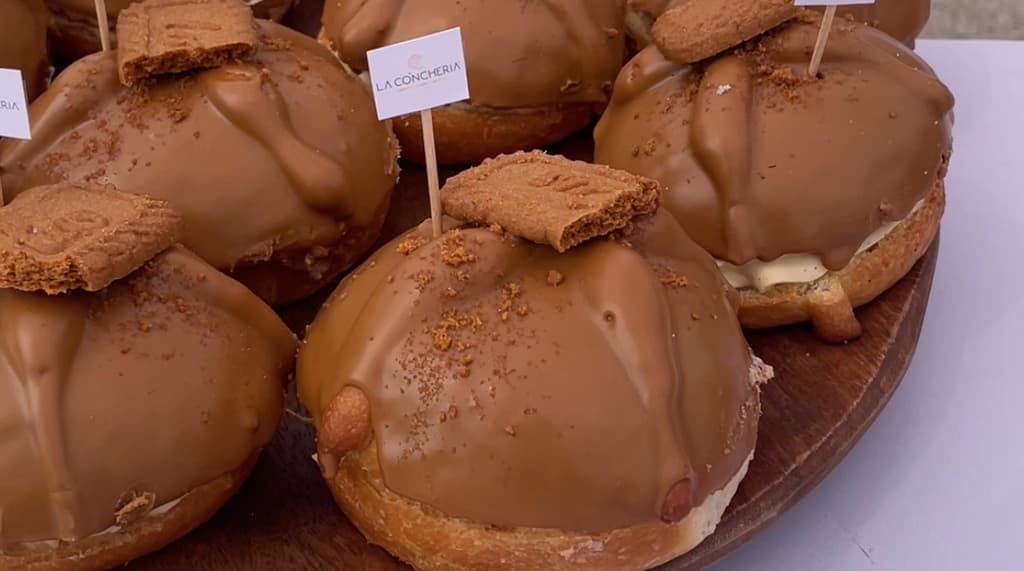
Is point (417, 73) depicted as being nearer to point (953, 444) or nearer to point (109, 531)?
point (109, 531)

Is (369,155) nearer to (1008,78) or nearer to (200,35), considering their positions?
(200,35)

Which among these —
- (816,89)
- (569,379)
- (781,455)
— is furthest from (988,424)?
(569,379)

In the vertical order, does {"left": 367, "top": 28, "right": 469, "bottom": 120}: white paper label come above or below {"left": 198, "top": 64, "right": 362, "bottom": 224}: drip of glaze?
above

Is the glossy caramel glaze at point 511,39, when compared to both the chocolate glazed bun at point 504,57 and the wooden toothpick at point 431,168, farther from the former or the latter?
the wooden toothpick at point 431,168

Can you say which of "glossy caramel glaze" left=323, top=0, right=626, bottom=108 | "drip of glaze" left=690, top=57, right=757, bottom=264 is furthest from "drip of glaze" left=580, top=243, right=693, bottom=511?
"glossy caramel glaze" left=323, top=0, right=626, bottom=108

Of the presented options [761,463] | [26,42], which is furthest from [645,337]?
[26,42]

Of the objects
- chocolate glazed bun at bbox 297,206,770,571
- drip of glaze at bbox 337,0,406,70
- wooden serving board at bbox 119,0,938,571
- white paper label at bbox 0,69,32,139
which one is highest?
white paper label at bbox 0,69,32,139

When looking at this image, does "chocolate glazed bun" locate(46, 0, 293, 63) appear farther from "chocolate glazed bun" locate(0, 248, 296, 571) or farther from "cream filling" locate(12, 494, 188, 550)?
"cream filling" locate(12, 494, 188, 550)
